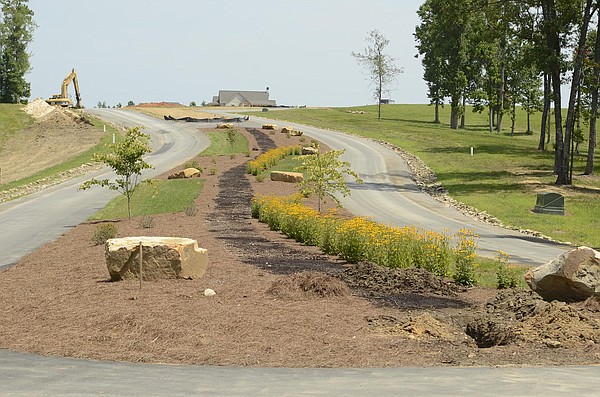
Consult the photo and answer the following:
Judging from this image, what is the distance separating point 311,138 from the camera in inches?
A: 3002

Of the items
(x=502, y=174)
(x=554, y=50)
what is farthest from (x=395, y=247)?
(x=502, y=174)

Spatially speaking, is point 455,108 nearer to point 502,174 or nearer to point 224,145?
point 224,145

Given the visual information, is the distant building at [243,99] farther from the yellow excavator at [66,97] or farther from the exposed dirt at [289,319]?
the exposed dirt at [289,319]

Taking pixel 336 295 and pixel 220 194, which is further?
pixel 220 194

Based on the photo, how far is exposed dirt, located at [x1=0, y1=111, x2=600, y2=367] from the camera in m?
11.5

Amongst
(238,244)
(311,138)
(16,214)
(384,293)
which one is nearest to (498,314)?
(384,293)

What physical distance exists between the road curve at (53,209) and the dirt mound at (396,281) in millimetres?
11200

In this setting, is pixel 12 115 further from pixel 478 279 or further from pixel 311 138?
pixel 478 279

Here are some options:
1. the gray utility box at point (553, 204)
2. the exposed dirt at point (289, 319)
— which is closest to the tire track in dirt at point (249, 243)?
the exposed dirt at point (289, 319)

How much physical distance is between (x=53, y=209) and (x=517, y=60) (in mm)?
35679

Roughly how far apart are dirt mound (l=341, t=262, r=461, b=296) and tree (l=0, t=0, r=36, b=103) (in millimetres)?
100628

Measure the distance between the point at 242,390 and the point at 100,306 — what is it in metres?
6.13

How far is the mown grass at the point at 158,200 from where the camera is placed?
34000mm

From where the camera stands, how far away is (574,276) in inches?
588
